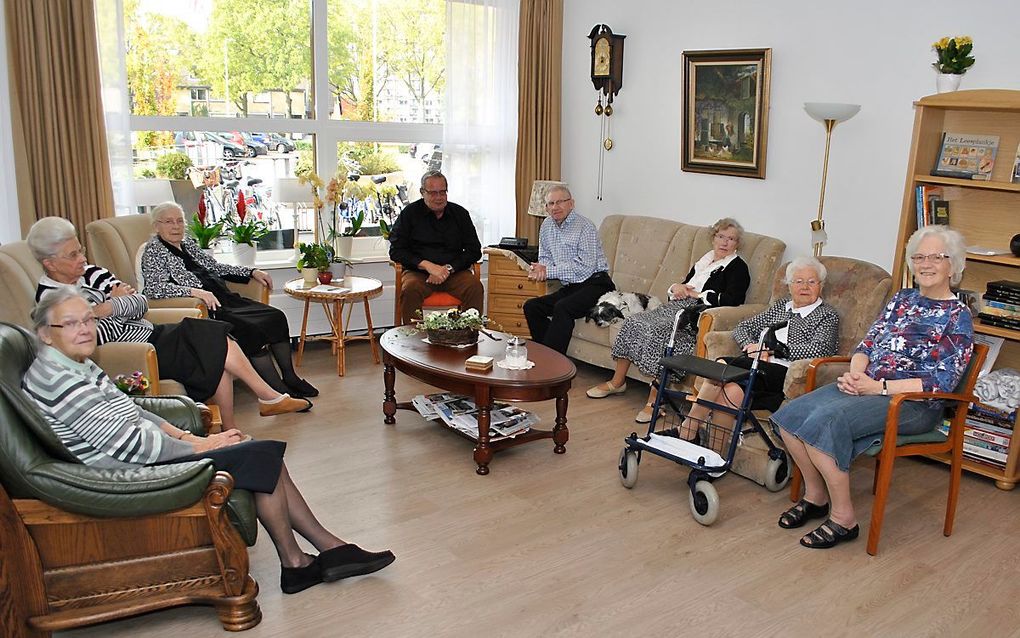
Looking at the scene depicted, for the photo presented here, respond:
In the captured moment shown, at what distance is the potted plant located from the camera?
5906mm

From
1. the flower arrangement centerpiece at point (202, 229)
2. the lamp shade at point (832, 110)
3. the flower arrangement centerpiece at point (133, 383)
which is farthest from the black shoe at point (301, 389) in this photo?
the lamp shade at point (832, 110)

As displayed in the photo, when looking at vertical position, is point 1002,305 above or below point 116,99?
below

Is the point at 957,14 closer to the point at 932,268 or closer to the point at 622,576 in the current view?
the point at 932,268

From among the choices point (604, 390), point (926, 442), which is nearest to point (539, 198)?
point (604, 390)

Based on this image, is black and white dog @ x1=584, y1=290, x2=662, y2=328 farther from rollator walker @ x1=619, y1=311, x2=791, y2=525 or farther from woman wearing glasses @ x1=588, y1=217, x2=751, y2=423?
rollator walker @ x1=619, y1=311, x2=791, y2=525

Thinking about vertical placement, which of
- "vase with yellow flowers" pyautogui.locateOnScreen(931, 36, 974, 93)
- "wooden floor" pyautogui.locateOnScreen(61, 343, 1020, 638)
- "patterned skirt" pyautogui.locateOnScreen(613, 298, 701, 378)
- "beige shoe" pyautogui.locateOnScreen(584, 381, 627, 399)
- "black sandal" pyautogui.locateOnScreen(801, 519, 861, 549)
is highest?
"vase with yellow flowers" pyautogui.locateOnScreen(931, 36, 974, 93)

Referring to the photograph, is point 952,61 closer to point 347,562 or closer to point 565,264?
point 565,264

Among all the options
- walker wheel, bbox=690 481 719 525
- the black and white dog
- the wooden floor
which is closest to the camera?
the wooden floor

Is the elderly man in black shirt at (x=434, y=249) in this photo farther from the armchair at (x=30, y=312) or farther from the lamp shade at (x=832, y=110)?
the lamp shade at (x=832, y=110)

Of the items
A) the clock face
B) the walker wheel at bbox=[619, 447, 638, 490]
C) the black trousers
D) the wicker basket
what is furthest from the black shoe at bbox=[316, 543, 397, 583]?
the clock face

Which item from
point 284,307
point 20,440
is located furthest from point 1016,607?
point 284,307

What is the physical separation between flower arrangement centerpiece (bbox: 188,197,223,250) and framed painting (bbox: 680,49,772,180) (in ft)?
10.7

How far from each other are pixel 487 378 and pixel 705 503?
1.15 m

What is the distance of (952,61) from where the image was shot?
4309 millimetres
